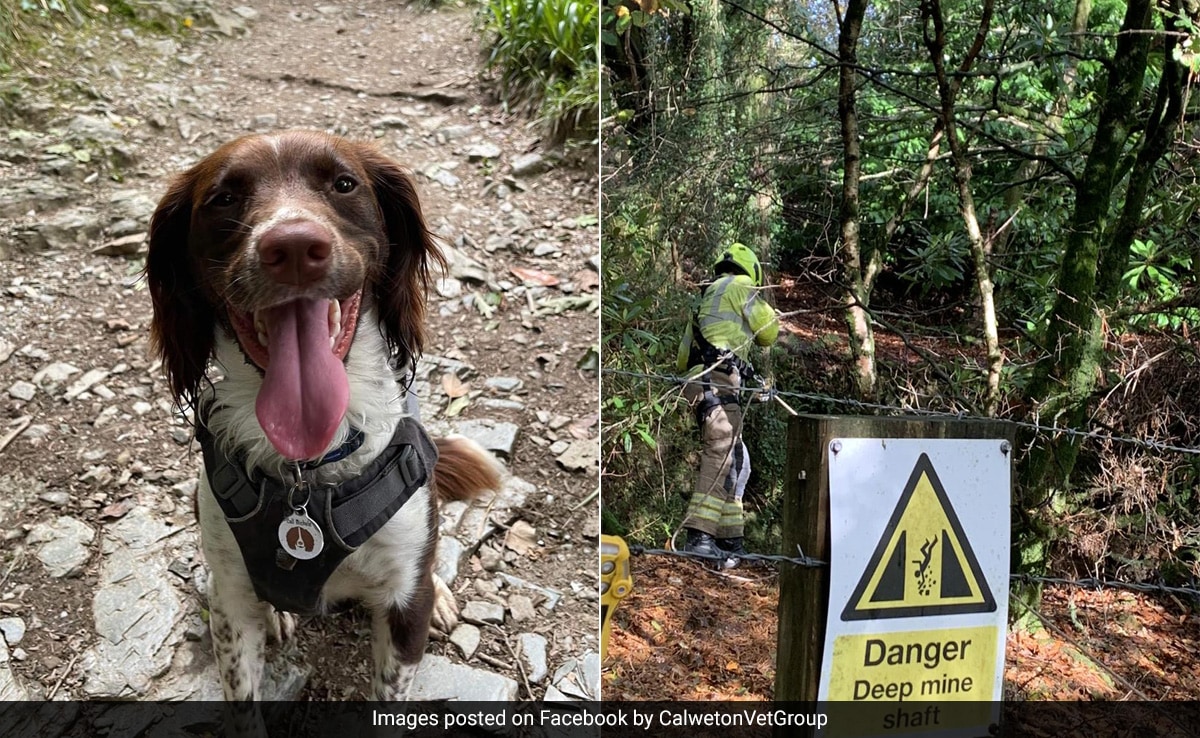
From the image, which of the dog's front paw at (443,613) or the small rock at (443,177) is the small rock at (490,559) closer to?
the dog's front paw at (443,613)

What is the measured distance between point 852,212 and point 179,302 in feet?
8.81

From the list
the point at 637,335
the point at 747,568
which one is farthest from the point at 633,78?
the point at 747,568

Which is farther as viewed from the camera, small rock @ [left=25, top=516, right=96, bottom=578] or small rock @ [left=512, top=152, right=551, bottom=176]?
small rock @ [left=512, top=152, right=551, bottom=176]

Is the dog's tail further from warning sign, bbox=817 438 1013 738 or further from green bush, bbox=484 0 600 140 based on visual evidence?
green bush, bbox=484 0 600 140

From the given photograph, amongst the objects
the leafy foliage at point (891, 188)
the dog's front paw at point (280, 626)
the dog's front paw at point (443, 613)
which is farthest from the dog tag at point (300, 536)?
the leafy foliage at point (891, 188)

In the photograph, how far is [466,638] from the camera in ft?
8.97

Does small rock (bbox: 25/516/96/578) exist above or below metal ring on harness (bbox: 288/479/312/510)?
below

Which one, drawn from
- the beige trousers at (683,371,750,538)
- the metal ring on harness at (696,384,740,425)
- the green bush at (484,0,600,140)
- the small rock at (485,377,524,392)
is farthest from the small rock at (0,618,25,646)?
the green bush at (484,0,600,140)

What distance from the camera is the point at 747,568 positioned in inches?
194

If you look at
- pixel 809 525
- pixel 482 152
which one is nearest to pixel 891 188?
pixel 482 152

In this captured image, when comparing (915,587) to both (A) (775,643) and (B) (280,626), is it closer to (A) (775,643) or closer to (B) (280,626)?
(B) (280,626)

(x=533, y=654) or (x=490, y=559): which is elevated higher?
(x=490, y=559)

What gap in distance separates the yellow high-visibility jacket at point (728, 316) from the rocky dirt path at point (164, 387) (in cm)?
68

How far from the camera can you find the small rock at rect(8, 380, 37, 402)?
3457 mm
